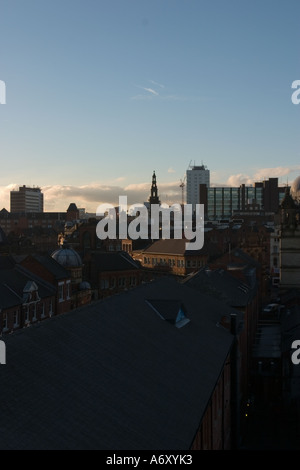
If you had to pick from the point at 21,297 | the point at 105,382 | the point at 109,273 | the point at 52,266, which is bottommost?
the point at 109,273

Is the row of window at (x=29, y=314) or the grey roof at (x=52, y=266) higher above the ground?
the grey roof at (x=52, y=266)

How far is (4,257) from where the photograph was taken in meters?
54.7

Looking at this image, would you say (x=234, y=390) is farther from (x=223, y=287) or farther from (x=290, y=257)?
(x=290, y=257)

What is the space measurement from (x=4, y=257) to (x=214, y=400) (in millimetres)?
36242

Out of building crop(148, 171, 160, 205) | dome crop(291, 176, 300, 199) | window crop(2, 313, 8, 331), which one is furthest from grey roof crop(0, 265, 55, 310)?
building crop(148, 171, 160, 205)

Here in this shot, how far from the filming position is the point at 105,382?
17594 mm

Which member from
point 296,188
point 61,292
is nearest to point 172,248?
point 296,188

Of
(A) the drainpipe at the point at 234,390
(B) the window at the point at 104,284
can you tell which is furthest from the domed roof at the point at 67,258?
(A) the drainpipe at the point at 234,390

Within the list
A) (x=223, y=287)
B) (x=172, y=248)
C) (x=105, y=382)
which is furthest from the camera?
(x=172, y=248)

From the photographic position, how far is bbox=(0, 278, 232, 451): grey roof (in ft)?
45.1

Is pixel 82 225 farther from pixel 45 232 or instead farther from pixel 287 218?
pixel 45 232

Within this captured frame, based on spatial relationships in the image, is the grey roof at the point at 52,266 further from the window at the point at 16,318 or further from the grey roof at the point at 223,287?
the grey roof at the point at 223,287

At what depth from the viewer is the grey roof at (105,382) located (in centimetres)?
1374
